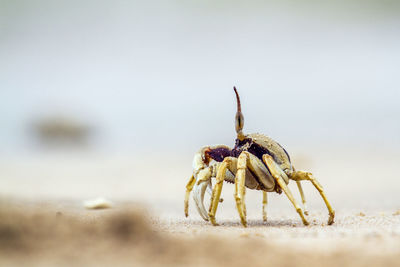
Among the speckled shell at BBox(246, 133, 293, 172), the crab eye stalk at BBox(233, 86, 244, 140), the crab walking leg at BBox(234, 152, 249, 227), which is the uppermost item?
the crab eye stalk at BBox(233, 86, 244, 140)

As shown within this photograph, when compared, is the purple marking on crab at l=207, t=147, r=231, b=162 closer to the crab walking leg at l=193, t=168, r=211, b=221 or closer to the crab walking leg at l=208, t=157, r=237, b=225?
the crab walking leg at l=193, t=168, r=211, b=221

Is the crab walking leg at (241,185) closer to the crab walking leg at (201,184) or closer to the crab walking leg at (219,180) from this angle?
the crab walking leg at (219,180)

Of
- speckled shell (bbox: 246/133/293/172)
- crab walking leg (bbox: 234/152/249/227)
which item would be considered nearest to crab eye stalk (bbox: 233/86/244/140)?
speckled shell (bbox: 246/133/293/172)

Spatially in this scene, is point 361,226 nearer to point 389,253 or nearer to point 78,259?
point 389,253

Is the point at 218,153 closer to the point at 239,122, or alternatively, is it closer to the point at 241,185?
the point at 239,122

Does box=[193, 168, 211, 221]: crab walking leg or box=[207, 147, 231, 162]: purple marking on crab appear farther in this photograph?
box=[207, 147, 231, 162]: purple marking on crab

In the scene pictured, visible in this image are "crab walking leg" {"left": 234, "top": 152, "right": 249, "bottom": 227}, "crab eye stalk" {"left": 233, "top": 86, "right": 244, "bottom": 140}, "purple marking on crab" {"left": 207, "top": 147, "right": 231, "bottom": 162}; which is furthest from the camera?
"purple marking on crab" {"left": 207, "top": 147, "right": 231, "bottom": 162}

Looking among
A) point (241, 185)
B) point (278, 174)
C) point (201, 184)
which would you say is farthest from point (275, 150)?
point (201, 184)

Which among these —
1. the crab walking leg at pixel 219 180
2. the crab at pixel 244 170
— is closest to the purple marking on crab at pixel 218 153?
the crab at pixel 244 170
